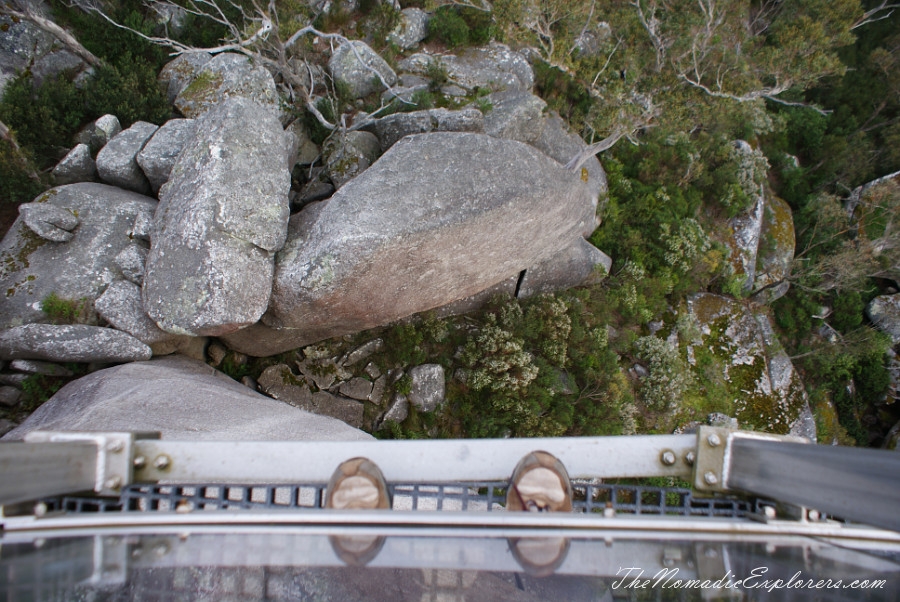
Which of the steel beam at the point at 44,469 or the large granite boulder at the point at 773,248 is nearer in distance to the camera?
the steel beam at the point at 44,469

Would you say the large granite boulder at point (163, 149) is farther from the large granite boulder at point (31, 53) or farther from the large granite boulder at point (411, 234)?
the large granite boulder at point (31, 53)

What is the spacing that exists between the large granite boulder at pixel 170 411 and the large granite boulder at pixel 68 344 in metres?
0.29

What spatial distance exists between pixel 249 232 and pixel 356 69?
5.61m

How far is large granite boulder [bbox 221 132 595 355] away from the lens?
24.0 ft

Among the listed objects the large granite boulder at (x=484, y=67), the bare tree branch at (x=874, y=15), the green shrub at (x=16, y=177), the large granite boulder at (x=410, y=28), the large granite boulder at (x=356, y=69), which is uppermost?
the bare tree branch at (x=874, y=15)

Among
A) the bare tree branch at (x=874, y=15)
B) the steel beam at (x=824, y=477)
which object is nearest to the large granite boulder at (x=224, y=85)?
the steel beam at (x=824, y=477)

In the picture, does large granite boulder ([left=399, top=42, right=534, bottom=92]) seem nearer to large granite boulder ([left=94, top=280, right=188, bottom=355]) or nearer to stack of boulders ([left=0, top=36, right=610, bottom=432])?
stack of boulders ([left=0, top=36, right=610, bottom=432])

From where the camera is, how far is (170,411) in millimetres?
6086

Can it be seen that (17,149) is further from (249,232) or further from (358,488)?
(358,488)

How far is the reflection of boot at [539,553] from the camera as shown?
2941mm

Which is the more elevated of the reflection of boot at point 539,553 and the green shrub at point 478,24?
the green shrub at point 478,24

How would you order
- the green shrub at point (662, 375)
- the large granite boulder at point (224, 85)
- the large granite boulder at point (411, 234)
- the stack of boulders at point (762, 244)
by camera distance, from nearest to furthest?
the large granite boulder at point (411, 234)
the large granite boulder at point (224, 85)
the green shrub at point (662, 375)
the stack of boulders at point (762, 244)

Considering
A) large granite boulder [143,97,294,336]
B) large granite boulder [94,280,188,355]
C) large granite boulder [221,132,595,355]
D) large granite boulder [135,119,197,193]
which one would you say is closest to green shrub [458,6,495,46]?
large granite boulder [221,132,595,355]

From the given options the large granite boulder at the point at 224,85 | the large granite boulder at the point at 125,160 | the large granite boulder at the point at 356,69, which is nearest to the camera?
the large granite boulder at the point at 125,160
